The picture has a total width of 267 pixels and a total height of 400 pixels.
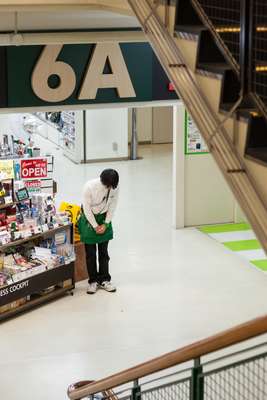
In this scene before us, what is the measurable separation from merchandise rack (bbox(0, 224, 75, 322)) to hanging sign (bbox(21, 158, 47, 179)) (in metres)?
1.22

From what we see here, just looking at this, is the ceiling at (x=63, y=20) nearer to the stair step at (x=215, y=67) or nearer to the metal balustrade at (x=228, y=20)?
the metal balustrade at (x=228, y=20)

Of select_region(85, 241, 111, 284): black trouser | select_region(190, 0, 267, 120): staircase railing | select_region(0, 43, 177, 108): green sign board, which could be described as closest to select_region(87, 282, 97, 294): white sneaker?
select_region(85, 241, 111, 284): black trouser

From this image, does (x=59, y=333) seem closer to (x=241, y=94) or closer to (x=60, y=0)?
(x=60, y=0)

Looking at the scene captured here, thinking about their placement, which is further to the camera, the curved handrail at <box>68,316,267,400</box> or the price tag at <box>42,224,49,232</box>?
the price tag at <box>42,224,49,232</box>

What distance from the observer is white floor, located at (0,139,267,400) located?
764cm

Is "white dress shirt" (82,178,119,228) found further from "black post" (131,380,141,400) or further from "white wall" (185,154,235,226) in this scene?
"black post" (131,380,141,400)

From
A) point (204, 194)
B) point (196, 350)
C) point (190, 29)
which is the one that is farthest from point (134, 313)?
point (196, 350)

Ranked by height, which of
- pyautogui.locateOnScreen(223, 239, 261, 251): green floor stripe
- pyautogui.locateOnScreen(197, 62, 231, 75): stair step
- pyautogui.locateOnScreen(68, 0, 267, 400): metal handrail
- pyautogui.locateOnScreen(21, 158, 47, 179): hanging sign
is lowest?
pyautogui.locateOnScreen(223, 239, 261, 251): green floor stripe

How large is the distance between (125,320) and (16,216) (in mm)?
1681

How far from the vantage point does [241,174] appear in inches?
135

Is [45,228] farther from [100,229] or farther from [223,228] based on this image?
[223,228]

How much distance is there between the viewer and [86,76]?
746cm

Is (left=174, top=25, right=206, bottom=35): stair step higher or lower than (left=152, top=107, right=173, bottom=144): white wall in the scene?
higher


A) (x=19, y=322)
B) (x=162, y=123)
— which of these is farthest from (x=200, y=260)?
(x=162, y=123)
